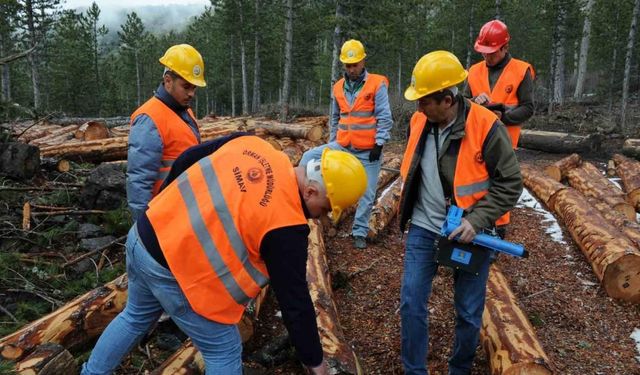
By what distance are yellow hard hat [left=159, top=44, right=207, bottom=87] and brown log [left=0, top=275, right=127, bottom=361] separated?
168cm

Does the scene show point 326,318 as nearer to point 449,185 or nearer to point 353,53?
point 449,185

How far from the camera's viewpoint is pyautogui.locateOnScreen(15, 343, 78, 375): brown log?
262 centimetres

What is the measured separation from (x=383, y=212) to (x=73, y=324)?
13.0 ft

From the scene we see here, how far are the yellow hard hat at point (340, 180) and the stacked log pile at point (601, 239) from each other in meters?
3.59

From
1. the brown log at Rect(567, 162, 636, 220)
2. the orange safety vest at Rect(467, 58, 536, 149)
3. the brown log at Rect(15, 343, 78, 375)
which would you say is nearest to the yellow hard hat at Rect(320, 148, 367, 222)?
the brown log at Rect(15, 343, 78, 375)

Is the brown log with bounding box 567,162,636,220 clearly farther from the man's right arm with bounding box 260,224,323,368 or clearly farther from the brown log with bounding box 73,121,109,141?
the brown log with bounding box 73,121,109,141

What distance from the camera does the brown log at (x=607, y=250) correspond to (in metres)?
4.28

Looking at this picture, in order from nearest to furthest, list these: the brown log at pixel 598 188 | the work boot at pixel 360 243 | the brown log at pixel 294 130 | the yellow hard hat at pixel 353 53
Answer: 1. the yellow hard hat at pixel 353 53
2. the work boot at pixel 360 243
3. the brown log at pixel 598 188
4. the brown log at pixel 294 130

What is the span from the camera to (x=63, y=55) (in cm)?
3050

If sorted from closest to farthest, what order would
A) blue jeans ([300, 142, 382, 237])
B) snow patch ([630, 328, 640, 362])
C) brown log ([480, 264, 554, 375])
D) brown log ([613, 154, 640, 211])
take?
brown log ([480, 264, 554, 375]) → snow patch ([630, 328, 640, 362]) → blue jeans ([300, 142, 382, 237]) → brown log ([613, 154, 640, 211])

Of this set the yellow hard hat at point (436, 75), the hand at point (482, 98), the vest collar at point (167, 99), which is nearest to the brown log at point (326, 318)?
the yellow hard hat at point (436, 75)

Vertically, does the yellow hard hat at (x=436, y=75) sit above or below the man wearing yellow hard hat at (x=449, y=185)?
above

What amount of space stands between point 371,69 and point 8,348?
29361 mm

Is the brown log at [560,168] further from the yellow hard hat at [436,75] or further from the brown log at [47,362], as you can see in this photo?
the brown log at [47,362]
